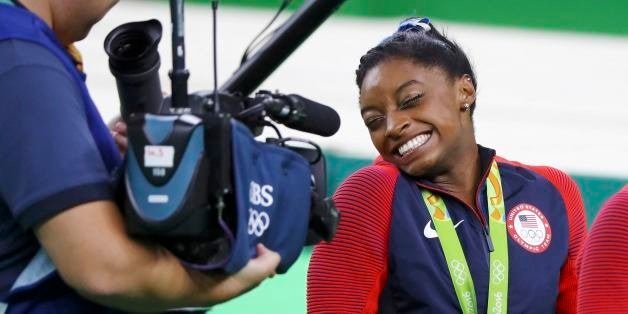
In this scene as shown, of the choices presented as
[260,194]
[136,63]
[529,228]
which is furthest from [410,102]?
[260,194]

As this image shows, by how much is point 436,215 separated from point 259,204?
2.80 feet

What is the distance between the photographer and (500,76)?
5746 millimetres

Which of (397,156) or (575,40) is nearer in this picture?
(397,156)

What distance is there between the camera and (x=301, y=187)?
76.6 inches

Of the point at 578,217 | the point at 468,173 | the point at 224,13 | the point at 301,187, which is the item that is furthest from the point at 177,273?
the point at 224,13

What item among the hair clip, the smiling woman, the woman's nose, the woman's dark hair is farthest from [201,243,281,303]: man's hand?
the hair clip

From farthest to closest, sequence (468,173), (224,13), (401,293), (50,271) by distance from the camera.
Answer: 1. (224,13)
2. (468,173)
3. (401,293)
4. (50,271)

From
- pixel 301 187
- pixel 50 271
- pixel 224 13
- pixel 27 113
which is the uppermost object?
pixel 27 113

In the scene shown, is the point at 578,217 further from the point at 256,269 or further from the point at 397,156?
the point at 256,269

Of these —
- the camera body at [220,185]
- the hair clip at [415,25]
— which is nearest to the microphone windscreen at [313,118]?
the camera body at [220,185]

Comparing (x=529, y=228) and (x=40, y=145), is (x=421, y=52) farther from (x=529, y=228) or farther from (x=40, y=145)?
(x=40, y=145)

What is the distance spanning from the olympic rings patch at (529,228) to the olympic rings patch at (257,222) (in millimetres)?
909

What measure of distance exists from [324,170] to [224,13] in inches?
140

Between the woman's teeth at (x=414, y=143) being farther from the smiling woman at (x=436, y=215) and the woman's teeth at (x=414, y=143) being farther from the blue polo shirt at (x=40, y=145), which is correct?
the blue polo shirt at (x=40, y=145)
